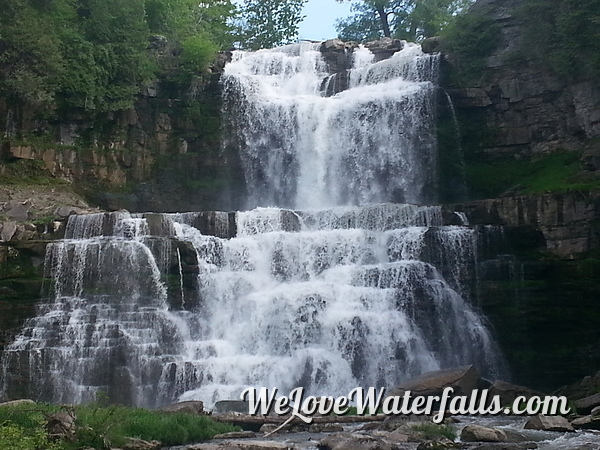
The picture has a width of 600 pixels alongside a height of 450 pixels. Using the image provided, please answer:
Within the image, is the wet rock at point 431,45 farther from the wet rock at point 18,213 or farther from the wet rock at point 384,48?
the wet rock at point 18,213

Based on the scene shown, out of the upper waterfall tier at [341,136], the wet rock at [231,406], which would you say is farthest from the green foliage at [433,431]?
the upper waterfall tier at [341,136]

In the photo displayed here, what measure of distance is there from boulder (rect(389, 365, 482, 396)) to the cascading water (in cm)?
334

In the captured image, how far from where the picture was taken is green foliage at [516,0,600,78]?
34312 mm

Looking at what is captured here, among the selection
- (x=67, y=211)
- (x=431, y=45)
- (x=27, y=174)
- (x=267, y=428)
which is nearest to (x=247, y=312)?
(x=267, y=428)

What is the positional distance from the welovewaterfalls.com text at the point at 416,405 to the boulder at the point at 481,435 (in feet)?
8.58

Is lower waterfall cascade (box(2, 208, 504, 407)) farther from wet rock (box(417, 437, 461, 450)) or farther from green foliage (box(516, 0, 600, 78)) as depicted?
green foliage (box(516, 0, 600, 78))

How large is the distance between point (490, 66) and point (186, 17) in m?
20.2

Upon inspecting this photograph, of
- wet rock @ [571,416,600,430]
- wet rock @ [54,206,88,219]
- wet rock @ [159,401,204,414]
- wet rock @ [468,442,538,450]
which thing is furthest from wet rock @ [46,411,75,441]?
wet rock @ [54,206,88,219]

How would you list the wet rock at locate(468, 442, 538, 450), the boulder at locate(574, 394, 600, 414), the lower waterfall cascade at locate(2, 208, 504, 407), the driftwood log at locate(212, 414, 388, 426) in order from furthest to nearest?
the lower waterfall cascade at locate(2, 208, 504, 407), the boulder at locate(574, 394, 600, 414), the driftwood log at locate(212, 414, 388, 426), the wet rock at locate(468, 442, 538, 450)

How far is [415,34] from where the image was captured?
5962 centimetres

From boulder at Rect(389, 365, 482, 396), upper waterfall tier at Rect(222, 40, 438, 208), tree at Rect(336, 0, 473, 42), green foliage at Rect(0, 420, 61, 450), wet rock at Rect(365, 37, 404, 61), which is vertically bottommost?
boulder at Rect(389, 365, 482, 396)

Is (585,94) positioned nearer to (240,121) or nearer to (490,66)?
(490,66)

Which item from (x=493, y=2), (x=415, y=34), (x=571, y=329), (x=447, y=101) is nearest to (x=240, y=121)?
(x=447, y=101)

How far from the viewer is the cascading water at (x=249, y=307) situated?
25984mm
